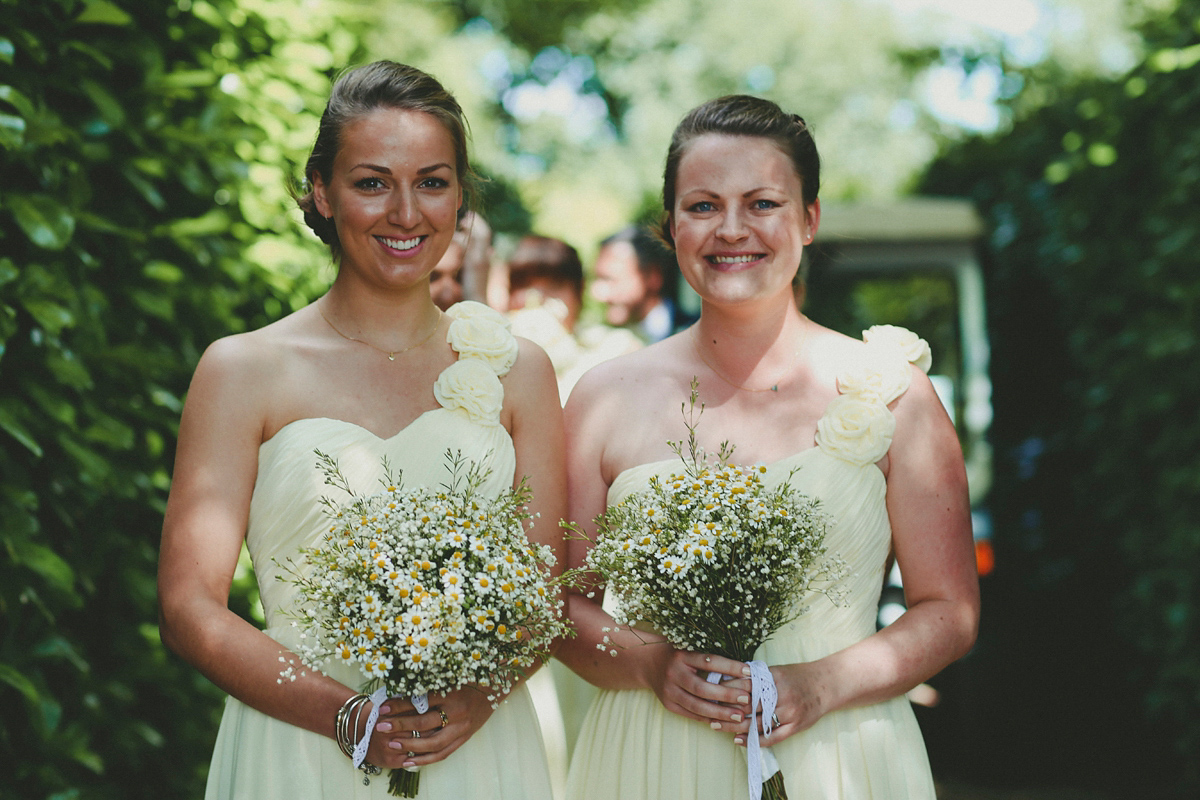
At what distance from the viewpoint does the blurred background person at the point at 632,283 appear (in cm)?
585

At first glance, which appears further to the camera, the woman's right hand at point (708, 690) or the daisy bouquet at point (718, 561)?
the woman's right hand at point (708, 690)

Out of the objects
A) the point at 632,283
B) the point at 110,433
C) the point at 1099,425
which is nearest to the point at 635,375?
the point at 110,433

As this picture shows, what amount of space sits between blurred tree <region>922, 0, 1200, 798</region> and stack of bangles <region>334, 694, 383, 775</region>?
4110mm

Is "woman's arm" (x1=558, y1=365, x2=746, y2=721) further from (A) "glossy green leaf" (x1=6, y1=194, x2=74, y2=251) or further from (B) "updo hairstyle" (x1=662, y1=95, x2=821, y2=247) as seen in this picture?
(A) "glossy green leaf" (x1=6, y1=194, x2=74, y2=251)

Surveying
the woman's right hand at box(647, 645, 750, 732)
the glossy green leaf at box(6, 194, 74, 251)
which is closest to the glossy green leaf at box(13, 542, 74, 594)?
the glossy green leaf at box(6, 194, 74, 251)

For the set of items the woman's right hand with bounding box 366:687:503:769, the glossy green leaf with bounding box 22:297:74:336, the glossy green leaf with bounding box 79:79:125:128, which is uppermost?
the glossy green leaf with bounding box 79:79:125:128

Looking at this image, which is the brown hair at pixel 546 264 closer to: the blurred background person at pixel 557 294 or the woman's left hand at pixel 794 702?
the blurred background person at pixel 557 294

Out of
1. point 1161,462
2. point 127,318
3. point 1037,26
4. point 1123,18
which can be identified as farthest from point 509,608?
point 1037,26

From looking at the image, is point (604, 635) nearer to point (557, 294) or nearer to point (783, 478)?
point (783, 478)

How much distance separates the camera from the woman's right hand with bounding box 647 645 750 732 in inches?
99.0

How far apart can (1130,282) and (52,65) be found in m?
5.09

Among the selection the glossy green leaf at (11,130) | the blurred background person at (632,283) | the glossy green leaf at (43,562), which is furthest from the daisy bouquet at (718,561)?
the blurred background person at (632,283)

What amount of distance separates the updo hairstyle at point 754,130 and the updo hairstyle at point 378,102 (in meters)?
0.59

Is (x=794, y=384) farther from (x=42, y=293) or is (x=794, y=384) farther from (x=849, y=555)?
(x=42, y=293)
